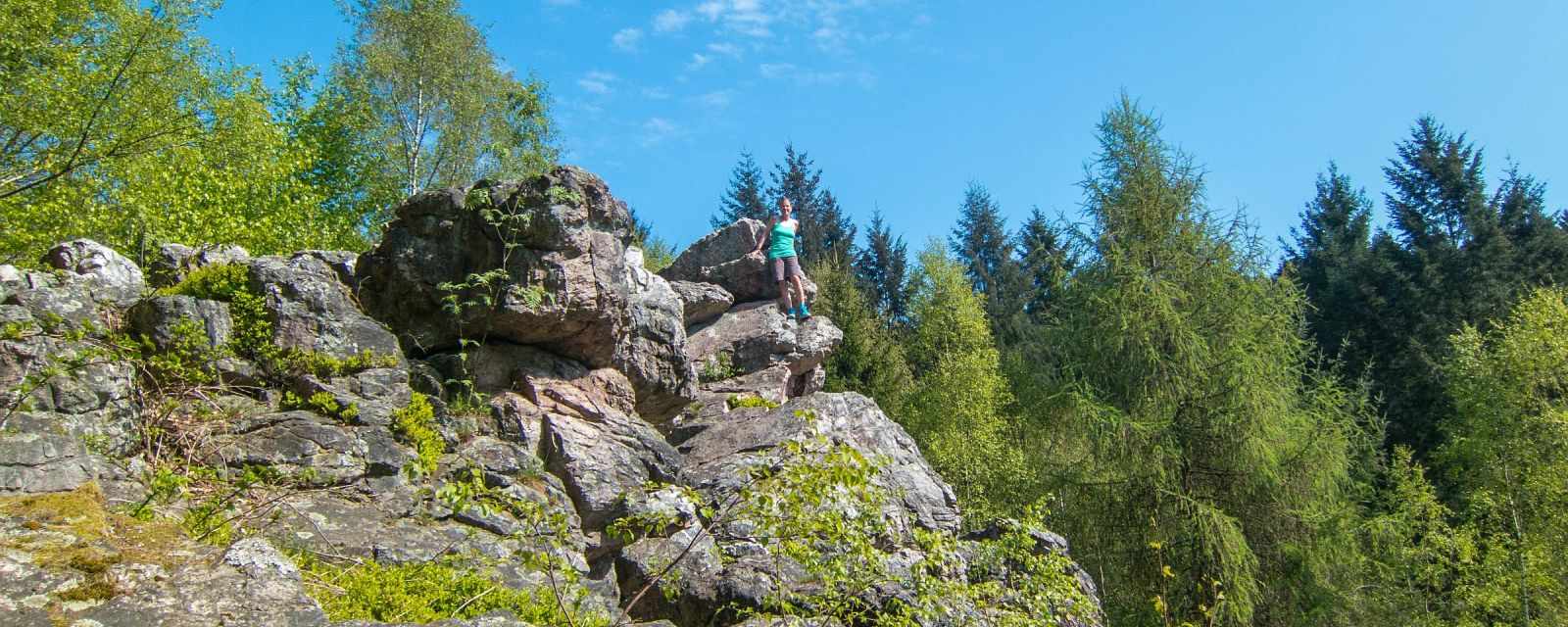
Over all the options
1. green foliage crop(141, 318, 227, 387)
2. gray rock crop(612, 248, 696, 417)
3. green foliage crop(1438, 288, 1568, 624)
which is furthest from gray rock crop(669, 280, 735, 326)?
green foliage crop(1438, 288, 1568, 624)

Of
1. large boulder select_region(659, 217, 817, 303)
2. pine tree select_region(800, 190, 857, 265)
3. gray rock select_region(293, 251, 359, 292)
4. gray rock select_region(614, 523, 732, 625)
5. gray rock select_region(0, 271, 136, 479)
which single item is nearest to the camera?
gray rock select_region(0, 271, 136, 479)

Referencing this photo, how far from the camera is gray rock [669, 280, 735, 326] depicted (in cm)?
1753

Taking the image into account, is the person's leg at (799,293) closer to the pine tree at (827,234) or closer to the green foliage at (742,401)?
the green foliage at (742,401)

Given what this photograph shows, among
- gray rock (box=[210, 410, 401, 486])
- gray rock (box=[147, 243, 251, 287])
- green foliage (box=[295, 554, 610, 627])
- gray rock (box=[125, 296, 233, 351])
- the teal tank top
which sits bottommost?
green foliage (box=[295, 554, 610, 627])

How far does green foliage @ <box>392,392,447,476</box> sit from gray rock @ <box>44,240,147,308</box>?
2.56 m

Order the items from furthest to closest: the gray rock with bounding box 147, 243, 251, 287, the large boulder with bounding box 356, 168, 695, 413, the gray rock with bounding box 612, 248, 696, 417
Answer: the gray rock with bounding box 612, 248, 696, 417 → the large boulder with bounding box 356, 168, 695, 413 → the gray rock with bounding box 147, 243, 251, 287

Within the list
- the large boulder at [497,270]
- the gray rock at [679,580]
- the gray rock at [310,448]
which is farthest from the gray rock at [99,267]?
the gray rock at [679,580]

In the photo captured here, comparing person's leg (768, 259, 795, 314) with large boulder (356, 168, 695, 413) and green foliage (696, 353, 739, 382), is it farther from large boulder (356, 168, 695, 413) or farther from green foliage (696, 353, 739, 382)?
large boulder (356, 168, 695, 413)

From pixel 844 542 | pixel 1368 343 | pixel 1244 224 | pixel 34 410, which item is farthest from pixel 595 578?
pixel 1368 343

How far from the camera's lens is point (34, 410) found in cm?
671

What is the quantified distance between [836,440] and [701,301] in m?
6.43

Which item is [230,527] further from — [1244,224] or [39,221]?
[1244,224]

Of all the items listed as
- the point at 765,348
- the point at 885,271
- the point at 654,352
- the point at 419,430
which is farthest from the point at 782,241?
the point at 885,271

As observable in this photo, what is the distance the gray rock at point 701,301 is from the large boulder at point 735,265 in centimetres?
62
